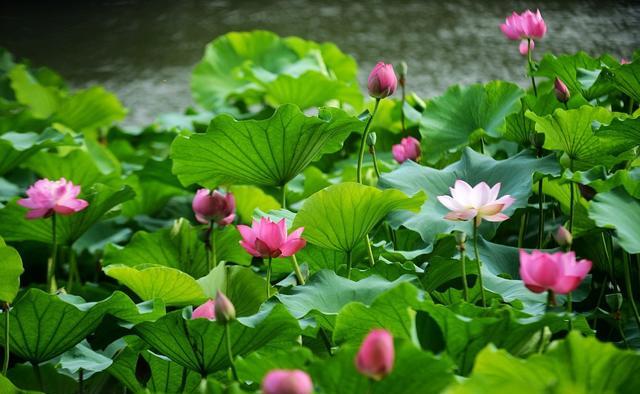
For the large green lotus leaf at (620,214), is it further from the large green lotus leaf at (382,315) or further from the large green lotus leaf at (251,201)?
the large green lotus leaf at (251,201)

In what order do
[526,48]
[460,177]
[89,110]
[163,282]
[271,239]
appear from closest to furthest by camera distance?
1. [271,239]
2. [163,282]
3. [460,177]
4. [526,48]
5. [89,110]

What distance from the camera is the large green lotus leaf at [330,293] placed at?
0.97 metres

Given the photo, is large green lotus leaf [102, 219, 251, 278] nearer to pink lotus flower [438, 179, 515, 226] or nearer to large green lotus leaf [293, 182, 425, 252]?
large green lotus leaf [293, 182, 425, 252]

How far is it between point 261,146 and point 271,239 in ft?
0.72

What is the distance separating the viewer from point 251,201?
5.27ft

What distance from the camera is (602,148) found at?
117 cm

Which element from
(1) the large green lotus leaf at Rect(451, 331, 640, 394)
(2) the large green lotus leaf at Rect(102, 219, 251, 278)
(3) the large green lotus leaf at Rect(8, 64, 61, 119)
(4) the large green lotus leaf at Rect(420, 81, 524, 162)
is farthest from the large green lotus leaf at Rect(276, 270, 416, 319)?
(3) the large green lotus leaf at Rect(8, 64, 61, 119)

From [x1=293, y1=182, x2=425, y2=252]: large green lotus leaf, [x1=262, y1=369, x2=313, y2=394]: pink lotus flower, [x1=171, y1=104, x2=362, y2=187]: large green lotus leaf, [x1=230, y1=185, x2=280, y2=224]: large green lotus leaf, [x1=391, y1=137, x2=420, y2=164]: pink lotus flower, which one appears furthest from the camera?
[x1=230, y1=185, x2=280, y2=224]: large green lotus leaf

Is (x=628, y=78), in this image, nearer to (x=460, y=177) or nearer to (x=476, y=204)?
(x=460, y=177)

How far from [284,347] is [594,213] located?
33 cm

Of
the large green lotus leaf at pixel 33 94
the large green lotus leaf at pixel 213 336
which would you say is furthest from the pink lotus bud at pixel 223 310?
the large green lotus leaf at pixel 33 94

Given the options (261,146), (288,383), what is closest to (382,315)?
(288,383)

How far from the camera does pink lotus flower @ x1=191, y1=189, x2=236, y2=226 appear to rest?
1.23 metres

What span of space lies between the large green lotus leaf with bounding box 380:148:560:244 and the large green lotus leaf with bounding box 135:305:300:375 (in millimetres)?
220
